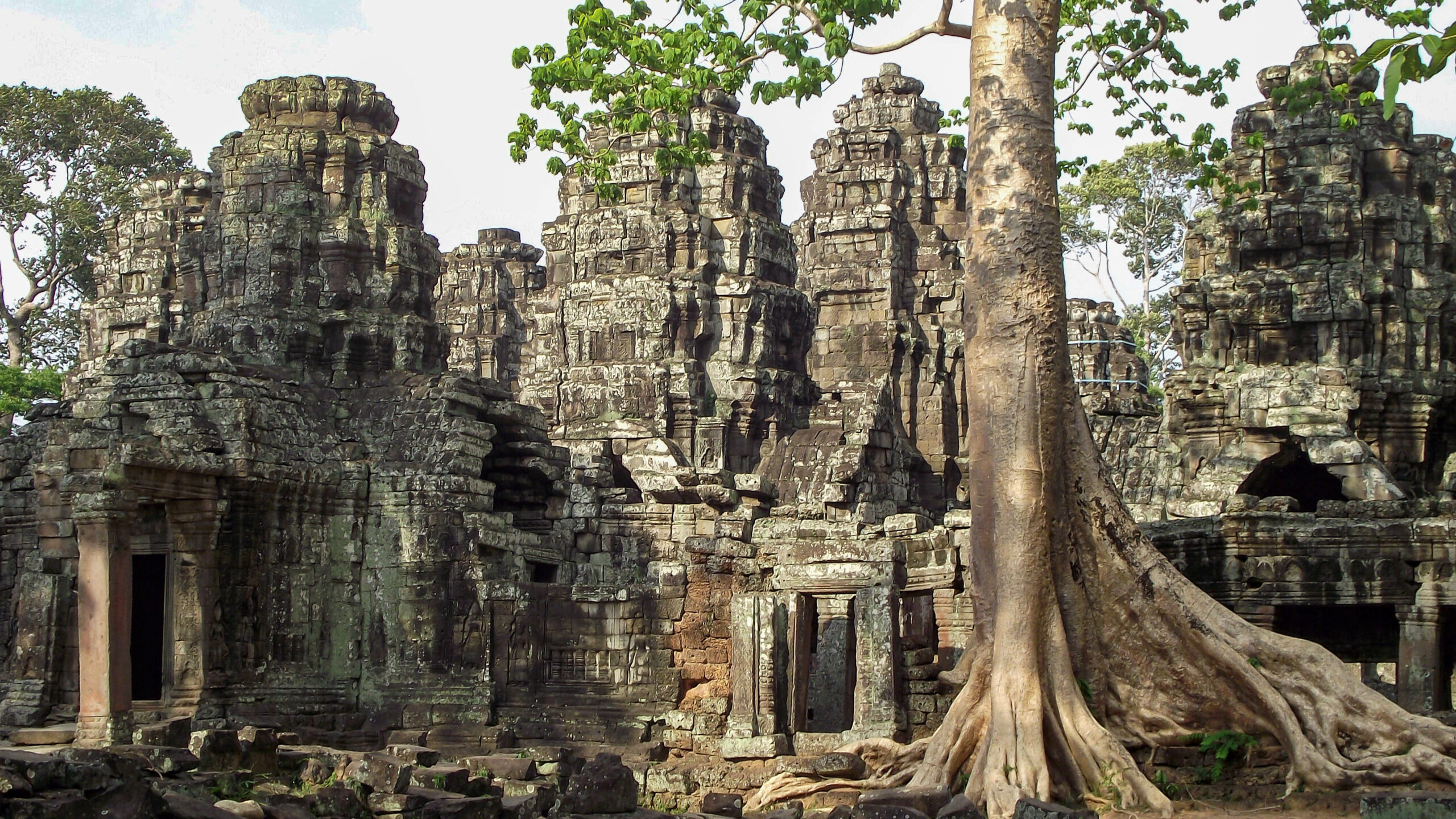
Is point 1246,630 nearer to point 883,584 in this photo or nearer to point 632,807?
point 883,584

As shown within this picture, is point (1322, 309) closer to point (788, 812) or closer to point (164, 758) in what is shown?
point (788, 812)

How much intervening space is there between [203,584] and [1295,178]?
525 inches

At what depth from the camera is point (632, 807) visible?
1101 cm

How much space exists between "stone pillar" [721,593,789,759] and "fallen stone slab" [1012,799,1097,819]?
5.19 metres

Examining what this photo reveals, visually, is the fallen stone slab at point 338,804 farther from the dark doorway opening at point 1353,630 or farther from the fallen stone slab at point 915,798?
the dark doorway opening at point 1353,630

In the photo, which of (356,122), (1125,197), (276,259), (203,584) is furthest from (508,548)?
(1125,197)

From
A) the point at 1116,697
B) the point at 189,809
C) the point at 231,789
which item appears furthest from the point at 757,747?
the point at 189,809

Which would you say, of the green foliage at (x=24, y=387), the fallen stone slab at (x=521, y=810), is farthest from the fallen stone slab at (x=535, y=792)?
the green foliage at (x=24, y=387)

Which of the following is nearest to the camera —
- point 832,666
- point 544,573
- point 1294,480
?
point 832,666

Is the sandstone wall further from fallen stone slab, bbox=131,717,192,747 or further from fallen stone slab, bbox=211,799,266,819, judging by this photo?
fallen stone slab, bbox=211,799,266,819

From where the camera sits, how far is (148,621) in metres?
18.7

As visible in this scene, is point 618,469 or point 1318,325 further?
point 618,469

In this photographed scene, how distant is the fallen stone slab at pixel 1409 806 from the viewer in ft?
29.1

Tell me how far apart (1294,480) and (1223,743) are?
1161 cm
